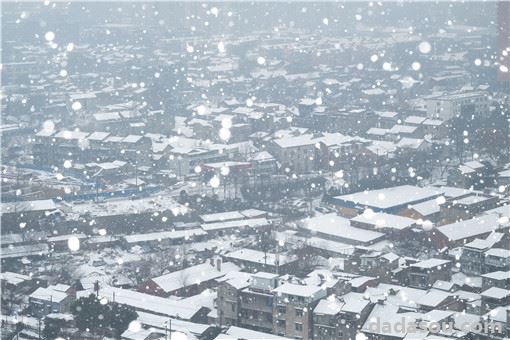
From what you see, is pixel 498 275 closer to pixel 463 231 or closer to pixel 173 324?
pixel 463 231

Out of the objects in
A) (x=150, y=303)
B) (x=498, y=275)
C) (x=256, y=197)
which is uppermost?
(x=498, y=275)

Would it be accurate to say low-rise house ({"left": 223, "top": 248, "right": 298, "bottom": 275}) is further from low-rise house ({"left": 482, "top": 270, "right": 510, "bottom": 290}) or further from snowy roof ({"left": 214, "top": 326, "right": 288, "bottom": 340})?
low-rise house ({"left": 482, "top": 270, "right": 510, "bottom": 290})

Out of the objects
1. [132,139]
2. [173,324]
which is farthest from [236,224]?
[132,139]

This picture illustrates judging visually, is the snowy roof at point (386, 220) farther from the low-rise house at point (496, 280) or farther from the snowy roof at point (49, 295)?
the snowy roof at point (49, 295)

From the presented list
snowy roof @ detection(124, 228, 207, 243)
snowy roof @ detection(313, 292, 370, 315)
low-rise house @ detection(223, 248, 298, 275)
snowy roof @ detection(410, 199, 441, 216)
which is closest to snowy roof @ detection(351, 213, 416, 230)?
snowy roof @ detection(410, 199, 441, 216)

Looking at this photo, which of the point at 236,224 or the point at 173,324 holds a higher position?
the point at 173,324

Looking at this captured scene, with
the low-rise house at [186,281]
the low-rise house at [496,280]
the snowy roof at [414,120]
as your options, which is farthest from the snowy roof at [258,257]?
the snowy roof at [414,120]
